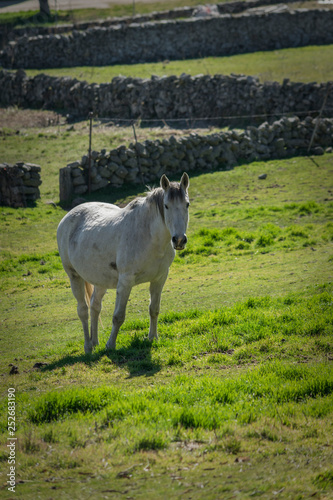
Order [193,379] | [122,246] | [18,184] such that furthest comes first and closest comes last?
[18,184] < [122,246] < [193,379]

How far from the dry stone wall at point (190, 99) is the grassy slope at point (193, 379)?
14110mm

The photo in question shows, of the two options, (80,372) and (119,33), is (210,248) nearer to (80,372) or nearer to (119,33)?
(80,372)

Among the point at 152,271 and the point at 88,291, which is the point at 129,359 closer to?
the point at 152,271

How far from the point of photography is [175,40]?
43.3 m

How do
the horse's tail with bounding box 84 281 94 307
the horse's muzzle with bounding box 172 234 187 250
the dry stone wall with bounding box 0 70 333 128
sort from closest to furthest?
the horse's muzzle with bounding box 172 234 187 250
the horse's tail with bounding box 84 281 94 307
the dry stone wall with bounding box 0 70 333 128

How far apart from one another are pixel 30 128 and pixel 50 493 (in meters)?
28.7

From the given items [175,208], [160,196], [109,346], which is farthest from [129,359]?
[160,196]

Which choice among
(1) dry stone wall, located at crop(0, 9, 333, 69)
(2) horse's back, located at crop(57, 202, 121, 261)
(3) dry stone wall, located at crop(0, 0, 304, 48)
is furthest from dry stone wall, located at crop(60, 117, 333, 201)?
(3) dry stone wall, located at crop(0, 0, 304, 48)

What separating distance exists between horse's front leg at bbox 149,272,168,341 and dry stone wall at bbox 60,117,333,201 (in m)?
12.5

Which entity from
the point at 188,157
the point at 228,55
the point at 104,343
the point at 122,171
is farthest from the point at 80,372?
the point at 228,55

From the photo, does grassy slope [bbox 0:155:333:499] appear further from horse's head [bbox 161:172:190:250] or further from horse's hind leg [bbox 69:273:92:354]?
horse's head [bbox 161:172:190:250]

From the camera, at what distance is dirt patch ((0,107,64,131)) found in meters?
32.1

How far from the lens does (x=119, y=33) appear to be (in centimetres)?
4372

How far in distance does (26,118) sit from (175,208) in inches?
1122
